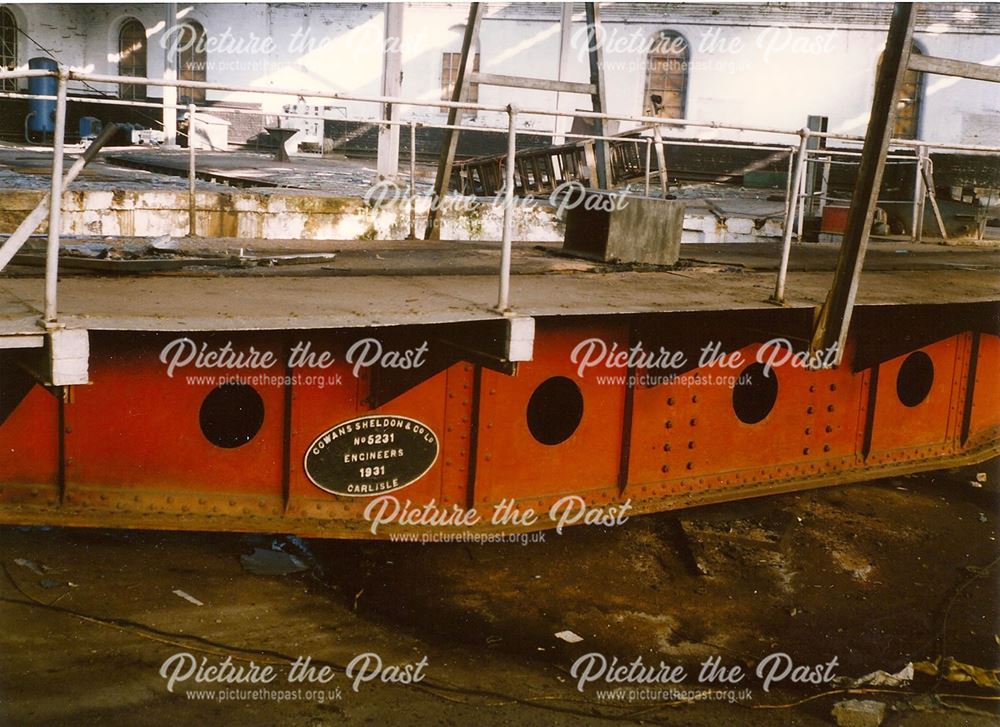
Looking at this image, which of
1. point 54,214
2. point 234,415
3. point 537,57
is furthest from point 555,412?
point 537,57

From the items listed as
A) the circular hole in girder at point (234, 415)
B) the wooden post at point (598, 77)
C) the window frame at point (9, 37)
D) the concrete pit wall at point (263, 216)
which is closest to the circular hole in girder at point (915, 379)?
the wooden post at point (598, 77)

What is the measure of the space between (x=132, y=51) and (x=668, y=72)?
15256 millimetres

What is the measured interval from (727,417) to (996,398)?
300 centimetres

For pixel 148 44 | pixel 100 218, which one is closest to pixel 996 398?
pixel 100 218

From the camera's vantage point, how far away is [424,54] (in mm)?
25578

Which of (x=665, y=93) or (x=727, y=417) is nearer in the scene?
(x=727, y=417)

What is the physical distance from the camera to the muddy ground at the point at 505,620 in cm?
448

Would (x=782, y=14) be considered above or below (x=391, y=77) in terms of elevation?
above

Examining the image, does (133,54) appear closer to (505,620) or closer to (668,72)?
(668,72)

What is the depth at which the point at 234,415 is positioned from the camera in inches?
193

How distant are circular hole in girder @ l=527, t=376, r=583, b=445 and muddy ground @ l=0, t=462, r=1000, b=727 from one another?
0.99 m

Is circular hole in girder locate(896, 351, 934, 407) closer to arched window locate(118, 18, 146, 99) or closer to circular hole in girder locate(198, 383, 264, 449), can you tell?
circular hole in girder locate(198, 383, 264, 449)

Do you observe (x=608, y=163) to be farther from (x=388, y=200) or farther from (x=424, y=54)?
(x=424, y=54)

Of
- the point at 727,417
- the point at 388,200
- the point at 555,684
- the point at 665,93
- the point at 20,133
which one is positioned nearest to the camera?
the point at 555,684
